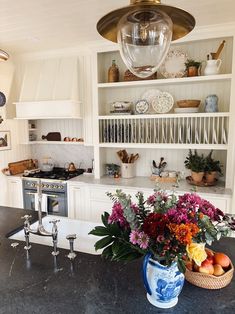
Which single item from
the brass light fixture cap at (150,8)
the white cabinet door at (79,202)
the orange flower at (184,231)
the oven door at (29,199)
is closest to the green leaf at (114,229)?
the orange flower at (184,231)

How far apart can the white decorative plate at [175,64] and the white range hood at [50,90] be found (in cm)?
118

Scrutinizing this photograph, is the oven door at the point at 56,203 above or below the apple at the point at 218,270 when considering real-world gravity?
below

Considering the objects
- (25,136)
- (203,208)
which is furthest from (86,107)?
(203,208)

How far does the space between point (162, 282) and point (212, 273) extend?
27 centimetres

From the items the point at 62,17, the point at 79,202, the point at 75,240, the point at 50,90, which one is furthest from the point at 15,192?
the point at 62,17

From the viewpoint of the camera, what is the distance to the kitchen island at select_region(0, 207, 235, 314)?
0.96 m

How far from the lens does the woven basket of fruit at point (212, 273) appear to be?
104 centimetres

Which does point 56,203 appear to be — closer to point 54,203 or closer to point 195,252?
point 54,203

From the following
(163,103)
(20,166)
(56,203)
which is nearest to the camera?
(163,103)

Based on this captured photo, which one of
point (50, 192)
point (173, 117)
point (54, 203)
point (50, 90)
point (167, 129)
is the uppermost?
point (50, 90)

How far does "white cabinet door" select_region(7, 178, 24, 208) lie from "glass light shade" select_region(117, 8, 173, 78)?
2.97 metres

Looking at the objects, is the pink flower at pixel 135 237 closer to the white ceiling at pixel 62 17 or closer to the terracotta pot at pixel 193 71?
the white ceiling at pixel 62 17

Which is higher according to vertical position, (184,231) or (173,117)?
(173,117)

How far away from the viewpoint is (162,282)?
0.92 meters
